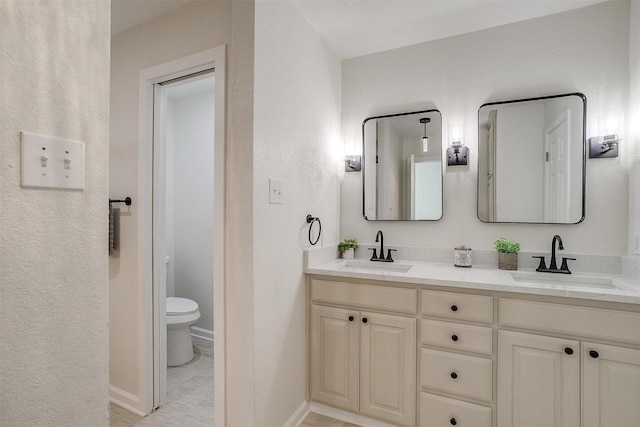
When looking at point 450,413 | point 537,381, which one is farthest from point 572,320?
Result: point 450,413

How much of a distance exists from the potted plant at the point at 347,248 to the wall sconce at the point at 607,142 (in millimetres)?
1593

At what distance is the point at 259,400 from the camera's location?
1641mm

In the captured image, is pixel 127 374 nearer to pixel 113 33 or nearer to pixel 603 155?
pixel 113 33

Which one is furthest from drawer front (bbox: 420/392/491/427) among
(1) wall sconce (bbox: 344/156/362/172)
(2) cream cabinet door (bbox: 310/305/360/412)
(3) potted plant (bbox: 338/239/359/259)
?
(1) wall sconce (bbox: 344/156/362/172)

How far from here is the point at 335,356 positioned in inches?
79.8

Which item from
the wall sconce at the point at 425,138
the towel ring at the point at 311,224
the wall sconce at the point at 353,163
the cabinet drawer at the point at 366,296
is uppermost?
the wall sconce at the point at 425,138

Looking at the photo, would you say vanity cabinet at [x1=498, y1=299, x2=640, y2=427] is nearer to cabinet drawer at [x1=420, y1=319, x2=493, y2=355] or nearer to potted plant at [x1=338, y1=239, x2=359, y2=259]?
cabinet drawer at [x1=420, y1=319, x2=493, y2=355]

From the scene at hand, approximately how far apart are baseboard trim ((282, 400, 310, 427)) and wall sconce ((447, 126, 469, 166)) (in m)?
1.91

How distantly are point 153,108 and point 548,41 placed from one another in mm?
2584

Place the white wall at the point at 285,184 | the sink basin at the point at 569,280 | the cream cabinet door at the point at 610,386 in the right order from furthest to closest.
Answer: the sink basin at the point at 569,280, the white wall at the point at 285,184, the cream cabinet door at the point at 610,386

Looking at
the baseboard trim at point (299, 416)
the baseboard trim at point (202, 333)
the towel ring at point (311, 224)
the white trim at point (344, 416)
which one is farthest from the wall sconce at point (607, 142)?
the baseboard trim at point (202, 333)

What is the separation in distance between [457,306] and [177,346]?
89.4 inches

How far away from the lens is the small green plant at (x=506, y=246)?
2.04 metres

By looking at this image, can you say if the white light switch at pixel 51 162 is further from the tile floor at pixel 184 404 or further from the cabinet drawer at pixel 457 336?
the tile floor at pixel 184 404
